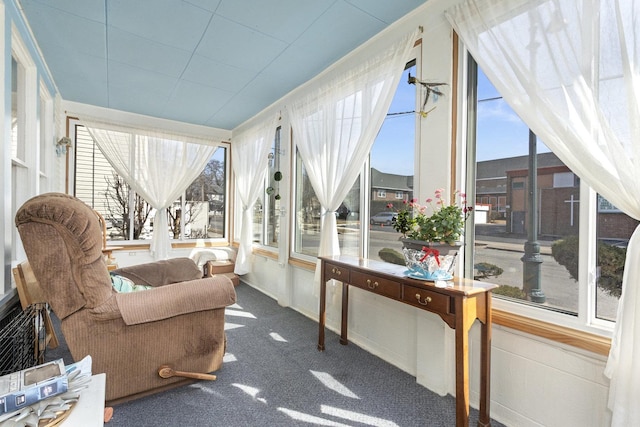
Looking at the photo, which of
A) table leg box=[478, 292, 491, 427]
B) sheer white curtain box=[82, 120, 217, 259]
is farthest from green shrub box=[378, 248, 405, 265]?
sheer white curtain box=[82, 120, 217, 259]

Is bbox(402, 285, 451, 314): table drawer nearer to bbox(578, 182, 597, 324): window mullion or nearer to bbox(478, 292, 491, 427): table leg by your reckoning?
bbox(478, 292, 491, 427): table leg

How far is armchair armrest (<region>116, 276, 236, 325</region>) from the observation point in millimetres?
1696

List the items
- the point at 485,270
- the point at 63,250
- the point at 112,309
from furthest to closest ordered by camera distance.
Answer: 1. the point at 485,270
2. the point at 112,309
3. the point at 63,250

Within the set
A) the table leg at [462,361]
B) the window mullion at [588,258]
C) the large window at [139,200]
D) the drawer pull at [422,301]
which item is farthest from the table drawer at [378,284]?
the large window at [139,200]

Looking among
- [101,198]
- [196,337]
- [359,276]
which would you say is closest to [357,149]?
[359,276]

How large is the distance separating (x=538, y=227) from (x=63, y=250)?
103 inches

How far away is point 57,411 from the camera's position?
1010 mm

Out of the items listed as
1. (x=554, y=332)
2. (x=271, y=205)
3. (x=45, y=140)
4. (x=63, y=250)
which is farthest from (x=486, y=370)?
(x=45, y=140)

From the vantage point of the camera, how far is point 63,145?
3953 millimetres

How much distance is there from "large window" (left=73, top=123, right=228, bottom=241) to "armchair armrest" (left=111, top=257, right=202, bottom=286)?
232cm

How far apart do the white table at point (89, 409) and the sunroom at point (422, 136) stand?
155 centimetres

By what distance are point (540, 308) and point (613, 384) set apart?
1.41 ft

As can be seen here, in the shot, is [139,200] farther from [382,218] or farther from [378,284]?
[378,284]

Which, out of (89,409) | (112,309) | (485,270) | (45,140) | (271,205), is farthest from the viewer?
(271,205)
